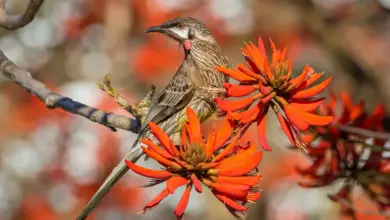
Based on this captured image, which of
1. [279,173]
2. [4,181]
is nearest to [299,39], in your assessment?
[279,173]

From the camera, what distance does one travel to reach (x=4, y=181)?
27.1ft

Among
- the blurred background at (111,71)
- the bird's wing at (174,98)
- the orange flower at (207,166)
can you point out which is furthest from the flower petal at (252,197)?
the blurred background at (111,71)

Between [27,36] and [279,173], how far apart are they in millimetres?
3613

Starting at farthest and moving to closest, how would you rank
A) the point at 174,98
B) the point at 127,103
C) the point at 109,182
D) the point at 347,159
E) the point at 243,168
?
the point at 174,98 < the point at 347,159 < the point at 127,103 < the point at 109,182 < the point at 243,168

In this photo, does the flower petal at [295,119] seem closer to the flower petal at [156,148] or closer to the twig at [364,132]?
the flower petal at [156,148]

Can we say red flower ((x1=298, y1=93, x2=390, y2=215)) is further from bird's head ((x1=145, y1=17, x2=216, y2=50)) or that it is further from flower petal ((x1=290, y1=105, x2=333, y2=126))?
flower petal ((x1=290, y1=105, x2=333, y2=126))

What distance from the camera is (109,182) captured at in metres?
1.72

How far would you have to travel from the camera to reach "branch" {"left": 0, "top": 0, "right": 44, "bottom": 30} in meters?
1.72

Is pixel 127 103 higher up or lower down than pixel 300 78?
lower down

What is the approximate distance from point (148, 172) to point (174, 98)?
0.77 meters

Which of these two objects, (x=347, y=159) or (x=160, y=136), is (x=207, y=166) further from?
(x=347, y=159)

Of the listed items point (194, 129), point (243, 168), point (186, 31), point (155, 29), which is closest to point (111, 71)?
point (186, 31)

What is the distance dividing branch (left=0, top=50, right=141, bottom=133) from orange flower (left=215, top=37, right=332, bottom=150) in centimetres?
50

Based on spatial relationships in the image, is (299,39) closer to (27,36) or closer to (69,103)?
(27,36)
